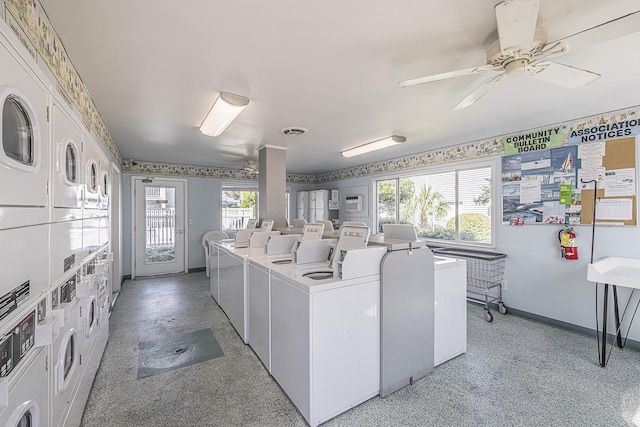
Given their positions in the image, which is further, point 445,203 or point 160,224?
point 160,224

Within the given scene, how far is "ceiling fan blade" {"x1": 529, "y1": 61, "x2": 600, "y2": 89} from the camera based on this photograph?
1.58 metres

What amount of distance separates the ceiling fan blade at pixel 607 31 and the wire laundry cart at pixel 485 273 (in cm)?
262

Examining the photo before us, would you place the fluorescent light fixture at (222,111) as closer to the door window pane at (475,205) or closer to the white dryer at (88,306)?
the white dryer at (88,306)

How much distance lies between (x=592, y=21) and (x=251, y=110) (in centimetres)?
255

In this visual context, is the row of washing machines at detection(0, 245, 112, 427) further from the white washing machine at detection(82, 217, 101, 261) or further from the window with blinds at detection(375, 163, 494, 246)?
the window with blinds at detection(375, 163, 494, 246)

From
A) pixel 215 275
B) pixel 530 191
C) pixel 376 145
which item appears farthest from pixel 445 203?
pixel 215 275

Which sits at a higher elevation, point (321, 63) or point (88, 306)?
point (321, 63)

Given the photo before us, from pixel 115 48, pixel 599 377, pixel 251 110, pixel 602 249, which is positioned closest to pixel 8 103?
pixel 115 48

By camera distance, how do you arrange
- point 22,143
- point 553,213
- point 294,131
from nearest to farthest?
point 22,143, point 553,213, point 294,131

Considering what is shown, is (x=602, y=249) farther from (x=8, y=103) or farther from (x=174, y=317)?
(x=174, y=317)

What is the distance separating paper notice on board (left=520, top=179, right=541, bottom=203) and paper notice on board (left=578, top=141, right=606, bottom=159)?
1.64 ft

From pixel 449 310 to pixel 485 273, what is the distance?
5.49ft

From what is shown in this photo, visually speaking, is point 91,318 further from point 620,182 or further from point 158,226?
point 620,182

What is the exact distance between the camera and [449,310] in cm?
248
